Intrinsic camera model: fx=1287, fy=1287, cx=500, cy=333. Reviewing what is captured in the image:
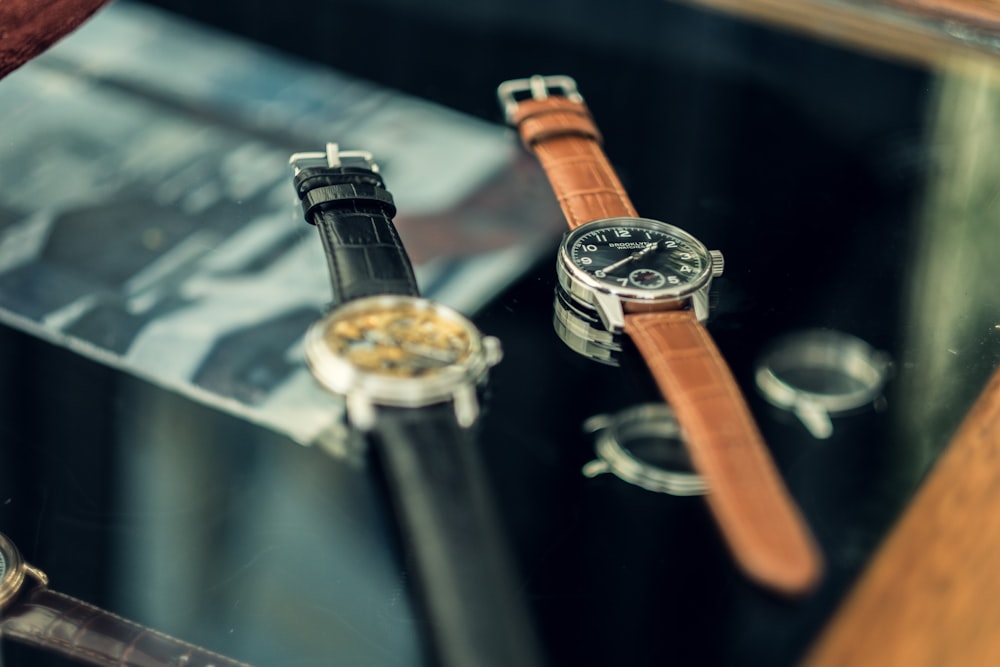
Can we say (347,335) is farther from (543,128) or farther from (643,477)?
(543,128)

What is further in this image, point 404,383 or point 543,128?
point 543,128

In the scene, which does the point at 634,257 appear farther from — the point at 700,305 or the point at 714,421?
the point at 714,421

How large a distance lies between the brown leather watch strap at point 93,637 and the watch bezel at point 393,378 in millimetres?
198

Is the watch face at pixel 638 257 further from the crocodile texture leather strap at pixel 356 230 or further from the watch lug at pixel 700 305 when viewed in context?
the crocodile texture leather strap at pixel 356 230

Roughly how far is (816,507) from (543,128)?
52 centimetres

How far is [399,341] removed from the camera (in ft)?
3.05

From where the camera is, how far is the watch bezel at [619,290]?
1.01 metres

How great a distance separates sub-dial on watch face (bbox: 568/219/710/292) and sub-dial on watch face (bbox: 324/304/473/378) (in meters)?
0.15

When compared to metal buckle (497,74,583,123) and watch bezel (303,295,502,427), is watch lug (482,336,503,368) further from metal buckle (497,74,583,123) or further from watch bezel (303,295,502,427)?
metal buckle (497,74,583,123)

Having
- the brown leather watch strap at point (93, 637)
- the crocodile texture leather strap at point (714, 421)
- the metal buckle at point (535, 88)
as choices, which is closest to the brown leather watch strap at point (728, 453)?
the crocodile texture leather strap at point (714, 421)

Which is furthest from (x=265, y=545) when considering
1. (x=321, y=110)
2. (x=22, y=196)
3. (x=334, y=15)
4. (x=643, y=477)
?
(x=334, y=15)

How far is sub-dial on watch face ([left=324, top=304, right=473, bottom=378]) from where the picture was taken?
905 mm

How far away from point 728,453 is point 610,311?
0.60ft

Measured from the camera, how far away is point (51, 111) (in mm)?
1296
